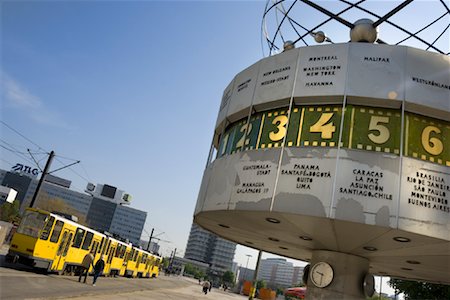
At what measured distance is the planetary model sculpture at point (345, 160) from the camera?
28.9 ft

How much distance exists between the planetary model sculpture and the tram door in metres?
11.4

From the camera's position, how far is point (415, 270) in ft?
45.8

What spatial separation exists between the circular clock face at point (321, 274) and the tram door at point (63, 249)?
14.5m

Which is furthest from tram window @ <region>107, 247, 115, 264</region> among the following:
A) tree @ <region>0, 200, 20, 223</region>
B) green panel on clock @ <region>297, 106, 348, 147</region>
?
tree @ <region>0, 200, 20, 223</region>

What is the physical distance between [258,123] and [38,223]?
1438cm

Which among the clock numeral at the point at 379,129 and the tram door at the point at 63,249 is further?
the tram door at the point at 63,249

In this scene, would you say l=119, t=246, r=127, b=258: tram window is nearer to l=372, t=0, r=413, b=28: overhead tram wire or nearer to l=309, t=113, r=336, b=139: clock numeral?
l=309, t=113, r=336, b=139: clock numeral

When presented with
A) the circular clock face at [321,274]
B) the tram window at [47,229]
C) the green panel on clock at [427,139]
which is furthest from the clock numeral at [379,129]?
the tram window at [47,229]

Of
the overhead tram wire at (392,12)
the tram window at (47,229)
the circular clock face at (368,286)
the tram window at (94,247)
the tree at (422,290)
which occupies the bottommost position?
the tram window at (94,247)

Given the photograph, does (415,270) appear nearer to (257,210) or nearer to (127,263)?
(257,210)

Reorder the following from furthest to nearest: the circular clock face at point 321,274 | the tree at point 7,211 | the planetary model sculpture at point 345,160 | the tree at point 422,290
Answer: the tree at point 7,211 < the tree at point 422,290 < the circular clock face at point 321,274 < the planetary model sculpture at point 345,160

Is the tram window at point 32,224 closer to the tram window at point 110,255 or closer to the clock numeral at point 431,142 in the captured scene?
the tram window at point 110,255

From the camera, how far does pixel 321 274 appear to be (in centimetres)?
1167

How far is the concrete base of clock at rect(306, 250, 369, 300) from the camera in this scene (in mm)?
11211
